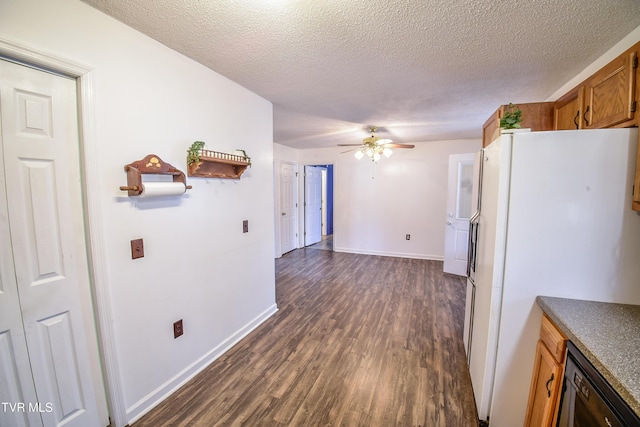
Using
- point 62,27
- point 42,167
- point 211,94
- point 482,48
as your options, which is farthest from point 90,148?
point 482,48

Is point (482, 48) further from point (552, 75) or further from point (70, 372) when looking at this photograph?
point (70, 372)

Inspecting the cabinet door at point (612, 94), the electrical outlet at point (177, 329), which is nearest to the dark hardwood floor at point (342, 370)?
the electrical outlet at point (177, 329)

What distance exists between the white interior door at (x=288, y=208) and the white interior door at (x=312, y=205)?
0.34 metres


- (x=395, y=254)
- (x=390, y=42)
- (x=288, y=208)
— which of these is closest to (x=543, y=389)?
(x=390, y=42)

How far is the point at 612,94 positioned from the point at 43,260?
10.0ft

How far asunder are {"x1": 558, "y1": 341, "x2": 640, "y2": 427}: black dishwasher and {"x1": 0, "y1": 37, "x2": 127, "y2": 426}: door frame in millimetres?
2225

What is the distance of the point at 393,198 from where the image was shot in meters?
5.23

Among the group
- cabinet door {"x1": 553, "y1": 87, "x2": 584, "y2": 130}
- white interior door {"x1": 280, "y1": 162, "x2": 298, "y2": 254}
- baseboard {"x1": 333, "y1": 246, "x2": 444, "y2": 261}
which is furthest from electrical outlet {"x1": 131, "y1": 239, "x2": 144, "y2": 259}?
baseboard {"x1": 333, "y1": 246, "x2": 444, "y2": 261}

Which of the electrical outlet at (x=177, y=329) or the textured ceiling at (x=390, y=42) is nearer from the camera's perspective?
the textured ceiling at (x=390, y=42)

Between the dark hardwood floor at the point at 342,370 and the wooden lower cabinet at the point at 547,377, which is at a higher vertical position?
the wooden lower cabinet at the point at 547,377

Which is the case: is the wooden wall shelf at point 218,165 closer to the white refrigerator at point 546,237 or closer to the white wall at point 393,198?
the white refrigerator at point 546,237

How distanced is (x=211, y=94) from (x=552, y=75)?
265cm

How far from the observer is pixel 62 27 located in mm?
1206

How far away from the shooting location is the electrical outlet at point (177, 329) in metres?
1.80
